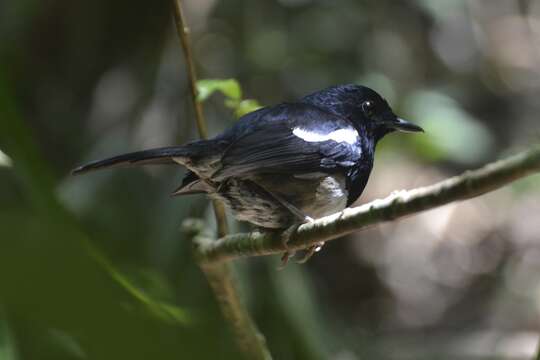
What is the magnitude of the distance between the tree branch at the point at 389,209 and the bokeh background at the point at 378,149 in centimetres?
168

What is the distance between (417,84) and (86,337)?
19.0ft

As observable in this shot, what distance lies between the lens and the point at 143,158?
2.70m

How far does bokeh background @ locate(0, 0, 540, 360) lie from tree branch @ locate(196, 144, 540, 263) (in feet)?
5.51

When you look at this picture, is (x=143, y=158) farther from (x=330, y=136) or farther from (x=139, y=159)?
(x=330, y=136)

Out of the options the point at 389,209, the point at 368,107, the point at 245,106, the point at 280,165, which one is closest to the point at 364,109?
the point at 368,107

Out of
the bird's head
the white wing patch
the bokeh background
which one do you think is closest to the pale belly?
the white wing patch

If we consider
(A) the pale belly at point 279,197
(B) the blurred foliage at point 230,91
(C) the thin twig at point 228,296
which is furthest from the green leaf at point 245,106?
(A) the pale belly at point 279,197

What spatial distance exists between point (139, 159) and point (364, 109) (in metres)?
1.40

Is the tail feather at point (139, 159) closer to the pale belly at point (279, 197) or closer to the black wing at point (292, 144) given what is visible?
the black wing at point (292, 144)

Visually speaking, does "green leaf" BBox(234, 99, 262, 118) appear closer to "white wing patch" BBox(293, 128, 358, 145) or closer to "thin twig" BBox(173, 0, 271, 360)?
"thin twig" BBox(173, 0, 271, 360)

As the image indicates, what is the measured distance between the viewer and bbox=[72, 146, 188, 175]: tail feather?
2.55m

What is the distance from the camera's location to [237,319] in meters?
2.76

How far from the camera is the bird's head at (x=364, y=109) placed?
144 inches

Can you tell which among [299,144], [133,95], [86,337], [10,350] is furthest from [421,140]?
[86,337]
